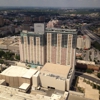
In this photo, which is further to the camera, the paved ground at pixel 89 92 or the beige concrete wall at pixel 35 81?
the beige concrete wall at pixel 35 81

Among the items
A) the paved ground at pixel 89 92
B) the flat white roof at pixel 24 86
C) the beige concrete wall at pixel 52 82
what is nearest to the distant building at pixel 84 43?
the paved ground at pixel 89 92

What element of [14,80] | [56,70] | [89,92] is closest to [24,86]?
[14,80]

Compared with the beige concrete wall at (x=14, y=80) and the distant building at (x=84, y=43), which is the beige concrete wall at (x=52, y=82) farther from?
the distant building at (x=84, y=43)

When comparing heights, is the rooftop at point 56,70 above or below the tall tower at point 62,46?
below

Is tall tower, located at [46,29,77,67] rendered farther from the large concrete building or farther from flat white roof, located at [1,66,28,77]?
flat white roof, located at [1,66,28,77]

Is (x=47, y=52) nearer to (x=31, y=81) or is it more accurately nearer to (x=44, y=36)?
→ (x=44, y=36)
